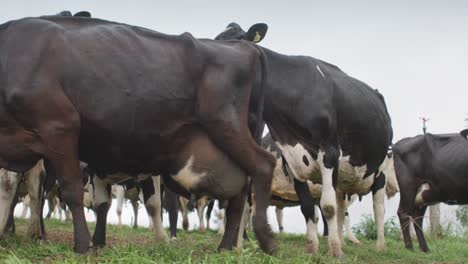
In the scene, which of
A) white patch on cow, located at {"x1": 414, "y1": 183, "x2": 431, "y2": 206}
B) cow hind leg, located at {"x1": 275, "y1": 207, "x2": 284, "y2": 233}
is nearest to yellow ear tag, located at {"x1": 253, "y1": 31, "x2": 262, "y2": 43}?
white patch on cow, located at {"x1": 414, "y1": 183, "x2": 431, "y2": 206}

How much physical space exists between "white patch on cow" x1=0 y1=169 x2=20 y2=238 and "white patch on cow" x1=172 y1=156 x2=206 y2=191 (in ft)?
7.44

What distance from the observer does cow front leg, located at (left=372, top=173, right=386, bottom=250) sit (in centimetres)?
998

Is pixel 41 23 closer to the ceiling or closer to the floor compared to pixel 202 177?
closer to the ceiling

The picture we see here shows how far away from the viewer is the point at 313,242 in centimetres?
825

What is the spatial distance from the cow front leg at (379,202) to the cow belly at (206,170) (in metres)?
4.40

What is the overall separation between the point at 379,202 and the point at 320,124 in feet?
8.93

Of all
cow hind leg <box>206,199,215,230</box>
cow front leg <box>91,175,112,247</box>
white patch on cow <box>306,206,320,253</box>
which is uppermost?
cow hind leg <box>206,199,215,230</box>

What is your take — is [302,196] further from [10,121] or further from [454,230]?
[454,230]

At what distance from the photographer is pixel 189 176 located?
603 cm

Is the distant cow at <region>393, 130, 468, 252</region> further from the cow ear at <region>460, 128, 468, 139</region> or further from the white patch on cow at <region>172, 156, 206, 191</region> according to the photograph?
the white patch on cow at <region>172, 156, 206, 191</region>

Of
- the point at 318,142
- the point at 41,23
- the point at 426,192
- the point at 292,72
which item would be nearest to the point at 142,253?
the point at 41,23

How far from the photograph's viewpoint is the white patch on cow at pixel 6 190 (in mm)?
7189

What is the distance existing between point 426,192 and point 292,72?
4.88m

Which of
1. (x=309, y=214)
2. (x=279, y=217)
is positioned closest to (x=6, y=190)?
(x=309, y=214)
